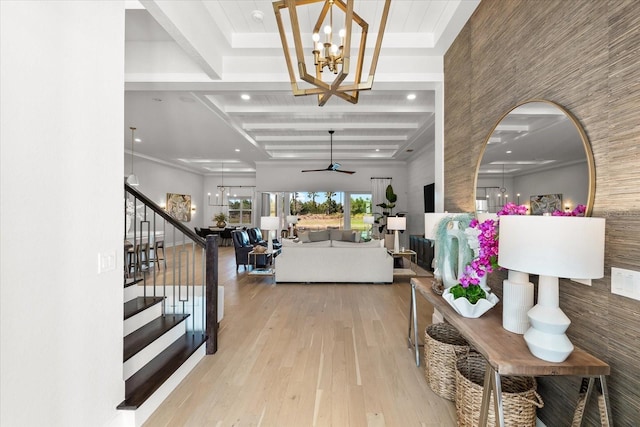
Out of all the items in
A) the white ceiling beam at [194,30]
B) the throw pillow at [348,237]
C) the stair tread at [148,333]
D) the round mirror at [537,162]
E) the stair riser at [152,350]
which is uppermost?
the white ceiling beam at [194,30]

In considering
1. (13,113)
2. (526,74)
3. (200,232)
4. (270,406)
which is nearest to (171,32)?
(13,113)

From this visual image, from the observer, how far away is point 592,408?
1513mm

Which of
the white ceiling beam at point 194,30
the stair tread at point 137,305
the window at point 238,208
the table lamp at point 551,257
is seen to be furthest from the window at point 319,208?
the table lamp at point 551,257

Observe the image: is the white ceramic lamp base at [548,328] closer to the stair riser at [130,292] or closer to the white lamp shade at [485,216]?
the white lamp shade at [485,216]

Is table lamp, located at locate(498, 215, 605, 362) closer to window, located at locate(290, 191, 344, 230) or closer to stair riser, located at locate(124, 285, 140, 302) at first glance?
stair riser, located at locate(124, 285, 140, 302)

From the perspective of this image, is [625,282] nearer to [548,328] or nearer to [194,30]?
[548,328]

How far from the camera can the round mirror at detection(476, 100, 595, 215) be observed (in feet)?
5.26

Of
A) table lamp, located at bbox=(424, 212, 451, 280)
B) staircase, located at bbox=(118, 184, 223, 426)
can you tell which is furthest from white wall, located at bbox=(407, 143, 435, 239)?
staircase, located at bbox=(118, 184, 223, 426)

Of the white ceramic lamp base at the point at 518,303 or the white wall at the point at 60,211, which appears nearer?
the white wall at the point at 60,211

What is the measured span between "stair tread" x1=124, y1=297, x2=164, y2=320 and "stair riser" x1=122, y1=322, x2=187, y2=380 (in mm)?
311

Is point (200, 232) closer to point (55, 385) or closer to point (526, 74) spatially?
point (55, 385)

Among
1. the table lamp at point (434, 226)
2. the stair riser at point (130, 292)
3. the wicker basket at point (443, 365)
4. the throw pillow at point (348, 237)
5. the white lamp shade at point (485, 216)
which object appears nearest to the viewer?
the wicker basket at point (443, 365)

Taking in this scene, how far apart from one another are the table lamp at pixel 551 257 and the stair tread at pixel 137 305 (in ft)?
9.19

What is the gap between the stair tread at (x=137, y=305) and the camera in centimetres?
253
